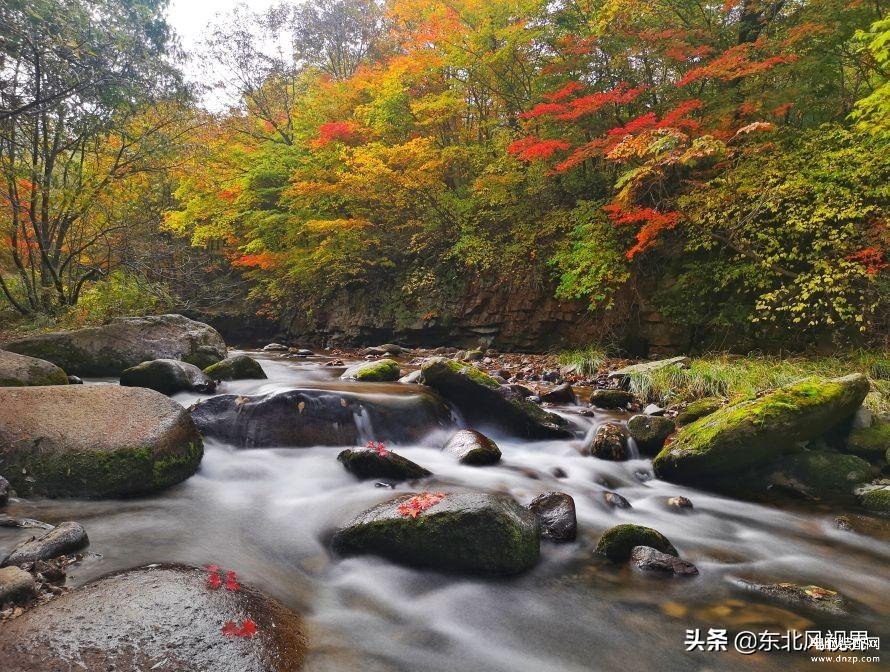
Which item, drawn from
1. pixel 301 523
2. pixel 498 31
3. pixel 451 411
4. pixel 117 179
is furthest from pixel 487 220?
pixel 301 523

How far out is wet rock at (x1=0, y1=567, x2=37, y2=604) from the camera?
215 centimetres

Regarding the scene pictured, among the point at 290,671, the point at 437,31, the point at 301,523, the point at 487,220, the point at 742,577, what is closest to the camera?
the point at 290,671

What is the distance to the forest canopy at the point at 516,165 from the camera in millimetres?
7773

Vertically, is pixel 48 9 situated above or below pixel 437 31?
below

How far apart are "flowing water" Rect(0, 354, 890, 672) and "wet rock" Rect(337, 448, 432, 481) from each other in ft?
0.46

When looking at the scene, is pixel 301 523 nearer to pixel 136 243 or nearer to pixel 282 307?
pixel 136 243

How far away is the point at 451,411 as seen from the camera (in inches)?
264

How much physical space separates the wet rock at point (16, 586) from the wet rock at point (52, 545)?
A: 23 cm

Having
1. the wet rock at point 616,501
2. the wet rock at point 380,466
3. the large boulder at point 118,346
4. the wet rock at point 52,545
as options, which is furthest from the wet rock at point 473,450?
the large boulder at point 118,346

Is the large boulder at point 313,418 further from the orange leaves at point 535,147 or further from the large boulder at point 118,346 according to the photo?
the orange leaves at point 535,147

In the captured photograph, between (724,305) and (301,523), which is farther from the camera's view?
(724,305)

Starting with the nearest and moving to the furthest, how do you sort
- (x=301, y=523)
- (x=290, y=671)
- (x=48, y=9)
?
(x=290, y=671)
(x=301, y=523)
(x=48, y=9)

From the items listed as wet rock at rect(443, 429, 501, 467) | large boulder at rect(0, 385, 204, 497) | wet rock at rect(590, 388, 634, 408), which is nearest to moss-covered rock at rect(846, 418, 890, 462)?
wet rock at rect(590, 388, 634, 408)

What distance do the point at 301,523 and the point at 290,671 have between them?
76.0 inches
